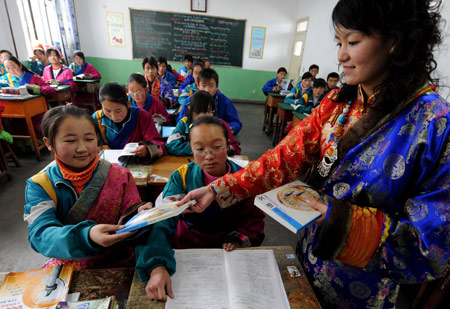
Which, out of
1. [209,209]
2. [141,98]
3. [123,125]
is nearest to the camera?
[209,209]

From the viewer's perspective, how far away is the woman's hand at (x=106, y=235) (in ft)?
2.63

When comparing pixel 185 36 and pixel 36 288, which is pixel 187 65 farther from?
pixel 36 288

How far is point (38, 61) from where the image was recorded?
570 centimetres

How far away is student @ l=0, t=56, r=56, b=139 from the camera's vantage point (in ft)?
12.3

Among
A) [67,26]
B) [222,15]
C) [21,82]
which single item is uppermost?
[222,15]

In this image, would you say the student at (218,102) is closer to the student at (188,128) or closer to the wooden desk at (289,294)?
the student at (188,128)

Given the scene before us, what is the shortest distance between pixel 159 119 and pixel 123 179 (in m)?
2.00

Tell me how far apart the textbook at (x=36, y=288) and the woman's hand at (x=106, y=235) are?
14 cm

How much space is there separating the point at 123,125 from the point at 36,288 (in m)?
1.62

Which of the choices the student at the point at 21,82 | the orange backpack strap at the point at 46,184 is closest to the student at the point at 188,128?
the orange backpack strap at the point at 46,184

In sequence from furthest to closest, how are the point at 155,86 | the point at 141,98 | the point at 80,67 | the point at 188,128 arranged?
the point at 80,67 < the point at 155,86 < the point at 141,98 < the point at 188,128

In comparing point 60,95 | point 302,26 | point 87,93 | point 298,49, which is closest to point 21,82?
point 60,95

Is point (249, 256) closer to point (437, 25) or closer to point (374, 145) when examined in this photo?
point (374, 145)

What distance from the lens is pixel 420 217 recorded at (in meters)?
0.59
